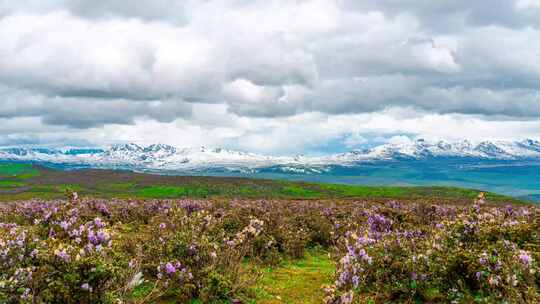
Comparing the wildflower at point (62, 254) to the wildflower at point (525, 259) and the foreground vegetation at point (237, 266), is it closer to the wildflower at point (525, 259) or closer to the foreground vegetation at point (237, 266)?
the foreground vegetation at point (237, 266)

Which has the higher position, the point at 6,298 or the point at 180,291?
the point at 6,298

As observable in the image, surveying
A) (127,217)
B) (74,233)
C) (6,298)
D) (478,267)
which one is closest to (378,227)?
(478,267)

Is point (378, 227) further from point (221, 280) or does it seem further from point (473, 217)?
Answer: point (221, 280)

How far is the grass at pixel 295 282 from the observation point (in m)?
13.6

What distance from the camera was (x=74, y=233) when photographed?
9.82m

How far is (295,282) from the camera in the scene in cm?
1587

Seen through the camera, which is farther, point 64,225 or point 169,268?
point 169,268

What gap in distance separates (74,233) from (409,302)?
27.4ft

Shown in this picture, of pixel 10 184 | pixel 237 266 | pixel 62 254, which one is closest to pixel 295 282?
pixel 237 266

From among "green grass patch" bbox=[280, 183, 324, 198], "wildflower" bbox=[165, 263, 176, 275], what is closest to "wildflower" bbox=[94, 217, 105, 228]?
"wildflower" bbox=[165, 263, 176, 275]

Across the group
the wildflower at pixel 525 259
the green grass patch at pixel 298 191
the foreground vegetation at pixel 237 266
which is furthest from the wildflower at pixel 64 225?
the green grass patch at pixel 298 191

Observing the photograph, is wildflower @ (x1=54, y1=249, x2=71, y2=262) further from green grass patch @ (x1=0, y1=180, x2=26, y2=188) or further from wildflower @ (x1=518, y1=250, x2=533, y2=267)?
green grass patch @ (x1=0, y1=180, x2=26, y2=188)

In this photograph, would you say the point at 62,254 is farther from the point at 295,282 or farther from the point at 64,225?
the point at 295,282

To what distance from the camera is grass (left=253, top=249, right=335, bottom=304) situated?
44.7 ft
